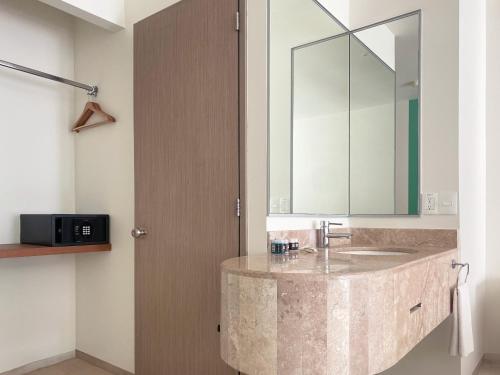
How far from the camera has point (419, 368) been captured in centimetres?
203

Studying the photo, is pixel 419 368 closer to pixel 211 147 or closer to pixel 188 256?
pixel 188 256

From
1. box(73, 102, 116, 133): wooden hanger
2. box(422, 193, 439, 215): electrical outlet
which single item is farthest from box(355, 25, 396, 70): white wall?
box(73, 102, 116, 133): wooden hanger

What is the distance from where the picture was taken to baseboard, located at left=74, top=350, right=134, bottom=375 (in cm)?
240

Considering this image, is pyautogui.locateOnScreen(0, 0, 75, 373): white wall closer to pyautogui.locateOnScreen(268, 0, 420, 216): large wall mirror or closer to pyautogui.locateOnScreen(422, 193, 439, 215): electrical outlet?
pyautogui.locateOnScreen(268, 0, 420, 216): large wall mirror

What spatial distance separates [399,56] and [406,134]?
0.44 m

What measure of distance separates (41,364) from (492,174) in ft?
10.3

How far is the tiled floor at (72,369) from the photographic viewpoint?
2443mm

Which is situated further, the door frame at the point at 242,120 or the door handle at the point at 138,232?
the door handle at the point at 138,232

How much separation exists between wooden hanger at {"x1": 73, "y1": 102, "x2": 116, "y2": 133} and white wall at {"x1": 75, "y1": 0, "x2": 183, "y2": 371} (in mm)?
42

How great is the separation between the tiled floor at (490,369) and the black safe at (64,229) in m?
2.38

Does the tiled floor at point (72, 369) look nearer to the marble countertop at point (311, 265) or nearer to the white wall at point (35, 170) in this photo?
the white wall at point (35, 170)

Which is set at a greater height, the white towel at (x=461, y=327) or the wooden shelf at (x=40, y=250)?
the wooden shelf at (x=40, y=250)

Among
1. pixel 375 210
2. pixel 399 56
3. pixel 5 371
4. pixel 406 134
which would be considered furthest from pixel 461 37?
pixel 5 371

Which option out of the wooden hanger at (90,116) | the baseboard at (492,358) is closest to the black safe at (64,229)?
the wooden hanger at (90,116)
